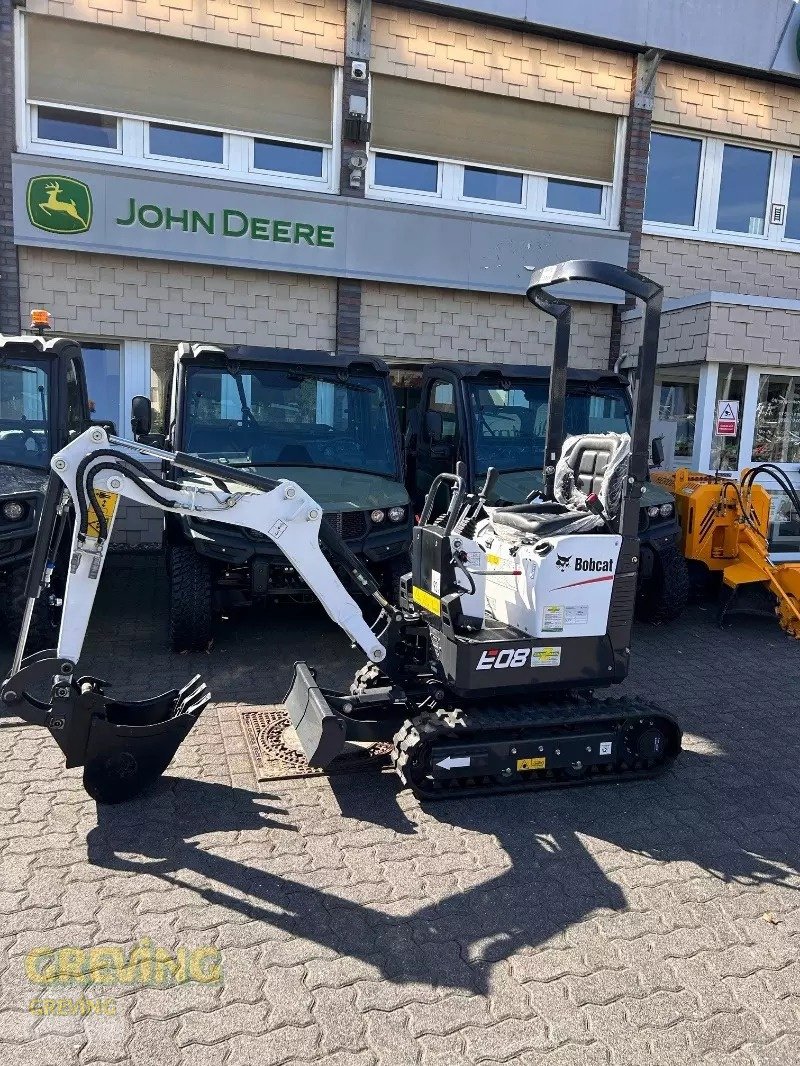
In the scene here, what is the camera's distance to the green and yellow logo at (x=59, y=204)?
9.41 metres

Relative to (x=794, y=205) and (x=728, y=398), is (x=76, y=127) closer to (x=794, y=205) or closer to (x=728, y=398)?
(x=728, y=398)

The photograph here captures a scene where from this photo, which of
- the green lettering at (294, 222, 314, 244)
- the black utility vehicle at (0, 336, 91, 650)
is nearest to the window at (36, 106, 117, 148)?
the green lettering at (294, 222, 314, 244)

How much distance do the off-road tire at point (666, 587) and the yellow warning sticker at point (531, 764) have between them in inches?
146

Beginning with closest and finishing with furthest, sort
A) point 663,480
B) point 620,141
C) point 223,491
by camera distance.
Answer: point 223,491 < point 663,480 < point 620,141

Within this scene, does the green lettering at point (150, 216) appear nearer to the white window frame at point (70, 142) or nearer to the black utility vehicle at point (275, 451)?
the white window frame at point (70, 142)

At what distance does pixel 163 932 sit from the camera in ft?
10.9

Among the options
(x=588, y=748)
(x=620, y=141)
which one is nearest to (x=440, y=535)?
(x=588, y=748)

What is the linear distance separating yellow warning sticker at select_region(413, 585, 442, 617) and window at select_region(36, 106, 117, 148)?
776 centimetres

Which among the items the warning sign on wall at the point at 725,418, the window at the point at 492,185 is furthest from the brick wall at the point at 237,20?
the warning sign on wall at the point at 725,418

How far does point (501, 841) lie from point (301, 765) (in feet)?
4.22

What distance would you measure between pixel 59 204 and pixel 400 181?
13.7ft

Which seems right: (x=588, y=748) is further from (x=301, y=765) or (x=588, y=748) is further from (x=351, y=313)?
(x=351, y=313)

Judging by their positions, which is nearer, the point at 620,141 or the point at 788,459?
the point at 788,459

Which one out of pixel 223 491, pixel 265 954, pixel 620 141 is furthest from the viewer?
pixel 620 141
